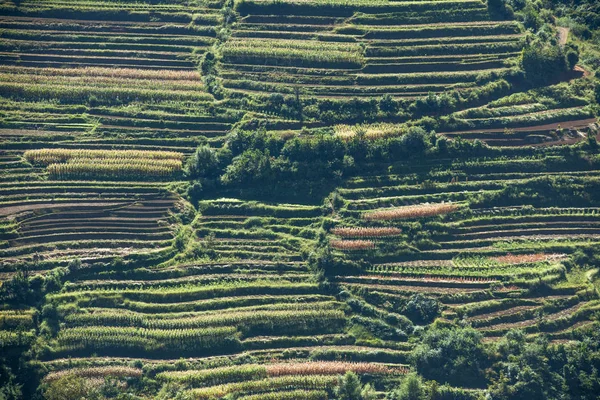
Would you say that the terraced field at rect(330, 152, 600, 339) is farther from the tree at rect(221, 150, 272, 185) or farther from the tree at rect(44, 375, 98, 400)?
the tree at rect(44, 375, 98, 400)

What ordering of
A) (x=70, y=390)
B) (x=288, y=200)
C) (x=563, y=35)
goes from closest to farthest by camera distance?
1. (x=70, y=390)
2. (x=288, y=200)
3. (x=563, y=35)

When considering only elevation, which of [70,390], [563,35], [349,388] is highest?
[563,35]

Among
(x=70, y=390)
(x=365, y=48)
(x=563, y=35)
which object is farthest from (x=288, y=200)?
(x=563, y=35)

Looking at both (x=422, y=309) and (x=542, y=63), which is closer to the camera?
(x=422, y=309)

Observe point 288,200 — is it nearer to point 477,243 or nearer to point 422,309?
point 422,309

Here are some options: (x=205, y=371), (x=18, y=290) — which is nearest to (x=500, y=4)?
(x=205, y=371)

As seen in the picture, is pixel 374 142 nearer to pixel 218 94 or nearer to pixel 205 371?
pixel 218 94

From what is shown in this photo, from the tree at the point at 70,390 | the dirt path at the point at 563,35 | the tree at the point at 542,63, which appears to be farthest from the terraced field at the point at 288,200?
the dirt path at the point at 563,35
